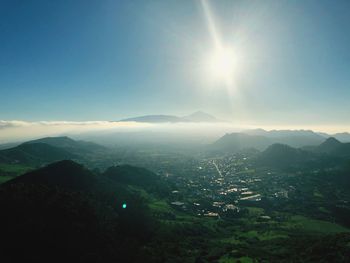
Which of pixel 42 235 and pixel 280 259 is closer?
pixel 42 235

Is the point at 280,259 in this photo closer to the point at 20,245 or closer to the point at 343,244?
the point at 343,244

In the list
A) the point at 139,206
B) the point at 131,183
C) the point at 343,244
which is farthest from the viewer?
the point at 131,183

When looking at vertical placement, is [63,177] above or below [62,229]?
above

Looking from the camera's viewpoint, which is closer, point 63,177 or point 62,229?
point 62,229

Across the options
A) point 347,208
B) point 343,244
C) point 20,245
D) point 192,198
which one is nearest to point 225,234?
point 343,244

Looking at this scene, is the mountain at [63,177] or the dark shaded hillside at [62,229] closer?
the dark shaded hillside at [62,229]

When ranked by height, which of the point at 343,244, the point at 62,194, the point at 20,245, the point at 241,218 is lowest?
the point at 241,218

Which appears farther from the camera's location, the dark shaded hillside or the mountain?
the mountain

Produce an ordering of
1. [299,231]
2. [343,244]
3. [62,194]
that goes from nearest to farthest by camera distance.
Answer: [343,244]
[62,194]
[299,231]

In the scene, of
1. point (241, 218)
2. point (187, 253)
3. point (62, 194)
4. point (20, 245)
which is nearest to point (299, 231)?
point (241, 218)

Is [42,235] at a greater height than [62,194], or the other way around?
[62,194]
